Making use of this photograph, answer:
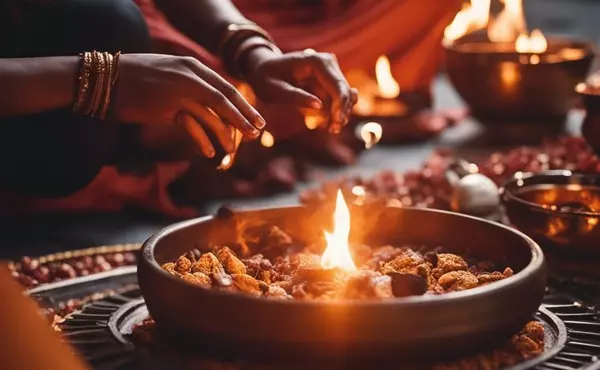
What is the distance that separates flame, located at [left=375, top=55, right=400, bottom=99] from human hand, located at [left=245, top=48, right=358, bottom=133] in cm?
207

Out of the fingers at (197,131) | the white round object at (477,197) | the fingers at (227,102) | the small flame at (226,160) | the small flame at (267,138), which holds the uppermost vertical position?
the fingers at (227,102)

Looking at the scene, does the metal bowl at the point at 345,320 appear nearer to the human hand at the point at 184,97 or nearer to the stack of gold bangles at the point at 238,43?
the human hand at the point at 184,97

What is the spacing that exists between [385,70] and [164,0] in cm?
182

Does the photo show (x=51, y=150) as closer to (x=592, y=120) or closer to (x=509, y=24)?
(x=592, y=120)

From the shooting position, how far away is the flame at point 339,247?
1.52 m

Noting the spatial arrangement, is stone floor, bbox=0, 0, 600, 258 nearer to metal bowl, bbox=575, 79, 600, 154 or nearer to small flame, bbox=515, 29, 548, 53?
small flame, bbox=515, 29, 548, 53

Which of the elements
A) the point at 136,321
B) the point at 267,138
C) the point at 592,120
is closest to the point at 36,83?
the point at 136,321

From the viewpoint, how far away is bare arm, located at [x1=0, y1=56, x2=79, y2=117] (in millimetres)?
1535

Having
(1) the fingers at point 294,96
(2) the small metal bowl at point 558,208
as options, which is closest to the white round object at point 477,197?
(2) the small metal bowl at point 558,208

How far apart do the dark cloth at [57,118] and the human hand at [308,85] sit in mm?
384

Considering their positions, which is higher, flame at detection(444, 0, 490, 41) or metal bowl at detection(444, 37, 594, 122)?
flame at detection(444, 0, 490, 41)

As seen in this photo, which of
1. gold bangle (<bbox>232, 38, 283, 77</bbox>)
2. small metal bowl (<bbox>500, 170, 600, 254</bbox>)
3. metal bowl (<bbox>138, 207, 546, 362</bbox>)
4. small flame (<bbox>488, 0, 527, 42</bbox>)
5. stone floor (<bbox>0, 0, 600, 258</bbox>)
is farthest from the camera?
small flame (<bbox>488, 0, 527, 42</bbox>)

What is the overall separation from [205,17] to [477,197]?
929 millimetres

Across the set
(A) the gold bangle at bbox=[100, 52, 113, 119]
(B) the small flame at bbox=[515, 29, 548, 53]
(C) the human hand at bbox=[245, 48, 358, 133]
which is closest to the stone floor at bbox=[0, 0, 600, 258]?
(B) the small flame at bbox=[515, 29, 548, 53]
